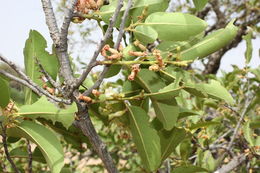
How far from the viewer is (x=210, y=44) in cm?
103

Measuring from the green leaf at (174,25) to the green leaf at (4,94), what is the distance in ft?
1.33

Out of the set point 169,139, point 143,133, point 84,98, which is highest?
point 84,98

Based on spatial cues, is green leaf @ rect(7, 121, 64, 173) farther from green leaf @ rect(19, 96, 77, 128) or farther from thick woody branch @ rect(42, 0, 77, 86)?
thick woody branch @ rect(42, 0, 77, 86)

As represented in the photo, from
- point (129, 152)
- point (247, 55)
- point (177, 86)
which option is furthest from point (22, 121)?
point (129, 152)

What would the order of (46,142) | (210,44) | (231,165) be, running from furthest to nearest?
(231,165) → (210,44) → (46,142)

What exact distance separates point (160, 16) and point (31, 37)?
0.45 m

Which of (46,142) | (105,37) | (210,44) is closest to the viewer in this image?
(105,37)

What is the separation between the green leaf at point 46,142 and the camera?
2.98 ft

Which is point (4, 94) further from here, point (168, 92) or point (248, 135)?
point (248, 135)

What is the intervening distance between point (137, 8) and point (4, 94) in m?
0.42

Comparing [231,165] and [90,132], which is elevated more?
[90,132]

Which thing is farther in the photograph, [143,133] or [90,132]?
[143,133]

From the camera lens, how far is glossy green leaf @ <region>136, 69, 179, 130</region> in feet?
3.52

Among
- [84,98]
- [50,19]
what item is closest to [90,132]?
[84,98]
